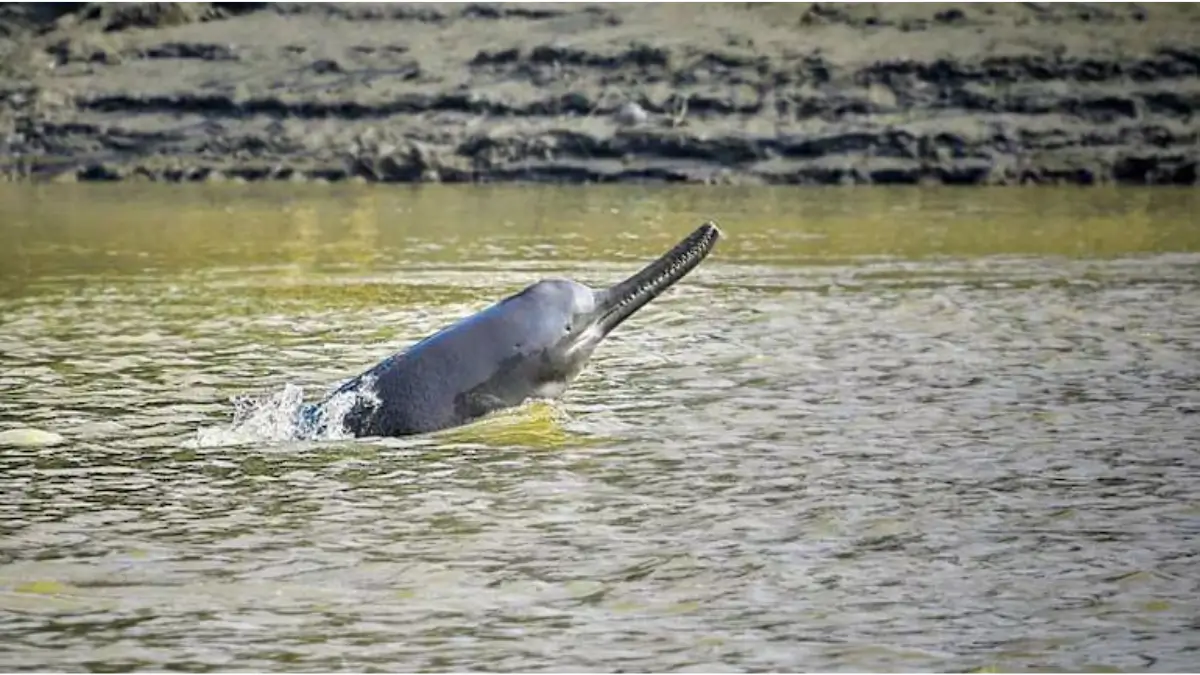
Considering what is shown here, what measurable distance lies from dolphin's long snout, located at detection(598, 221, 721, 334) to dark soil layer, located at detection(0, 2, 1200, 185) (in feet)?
43.3

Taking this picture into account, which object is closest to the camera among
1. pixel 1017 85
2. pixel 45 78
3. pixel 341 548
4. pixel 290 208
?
pixel 341 548

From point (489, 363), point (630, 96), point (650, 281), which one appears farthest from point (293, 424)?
point (630, 96)

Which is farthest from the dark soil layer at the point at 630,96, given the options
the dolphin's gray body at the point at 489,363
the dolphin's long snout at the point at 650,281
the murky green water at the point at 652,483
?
the dolphin's gray body at the point at 489,363

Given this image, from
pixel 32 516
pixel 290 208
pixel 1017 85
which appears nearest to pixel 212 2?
pixel 290 208

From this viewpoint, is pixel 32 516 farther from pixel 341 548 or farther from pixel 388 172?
pixel 388 172

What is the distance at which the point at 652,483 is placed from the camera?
27.1 feet

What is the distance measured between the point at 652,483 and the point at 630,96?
54.4 ft

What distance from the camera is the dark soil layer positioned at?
23.4 m

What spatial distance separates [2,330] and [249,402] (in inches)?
149

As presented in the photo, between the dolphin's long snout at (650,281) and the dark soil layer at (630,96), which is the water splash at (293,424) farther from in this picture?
the dark soil layer at (630,96)

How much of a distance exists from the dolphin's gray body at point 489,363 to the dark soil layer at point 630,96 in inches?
535

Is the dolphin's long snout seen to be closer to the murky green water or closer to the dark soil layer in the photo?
the murky green water

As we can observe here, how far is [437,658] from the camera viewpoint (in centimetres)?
600

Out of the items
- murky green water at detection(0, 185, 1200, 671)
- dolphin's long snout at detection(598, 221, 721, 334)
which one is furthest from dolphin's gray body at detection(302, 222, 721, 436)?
murky green water at detection(0, 185, 1200, 671)
